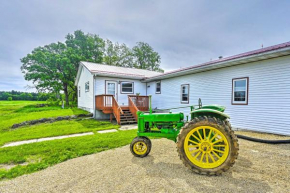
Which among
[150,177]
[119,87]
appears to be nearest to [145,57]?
[119,87]

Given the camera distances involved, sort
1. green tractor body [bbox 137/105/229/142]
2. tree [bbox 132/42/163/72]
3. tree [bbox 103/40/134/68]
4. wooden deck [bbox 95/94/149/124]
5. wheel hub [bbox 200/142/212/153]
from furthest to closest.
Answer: tree [bbox 132/42/163/72] < tree [bbox 103/40/134/68] < wooden deck [bbox 95/94/149/124] < green tractor body [bbox 137/105/229/142] < wheel hub [bbox 200/142/212/153]

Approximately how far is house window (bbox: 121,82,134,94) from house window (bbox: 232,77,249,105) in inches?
295

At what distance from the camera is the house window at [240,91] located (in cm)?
658

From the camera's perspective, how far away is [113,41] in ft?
102

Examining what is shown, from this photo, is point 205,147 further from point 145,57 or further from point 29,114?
point 145,57

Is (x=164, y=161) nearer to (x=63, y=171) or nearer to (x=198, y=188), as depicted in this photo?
(x=198, y=188)

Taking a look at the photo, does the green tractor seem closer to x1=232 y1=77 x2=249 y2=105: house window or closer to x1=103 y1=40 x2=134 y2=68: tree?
x1=232 y1=77 x2=249 y2=105: house window

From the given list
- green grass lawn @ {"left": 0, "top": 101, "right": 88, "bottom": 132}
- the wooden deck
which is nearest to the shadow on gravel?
the wooden deck

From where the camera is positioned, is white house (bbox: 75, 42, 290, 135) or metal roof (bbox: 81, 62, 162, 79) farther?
metal roof (bbox: 81, 62, 162, 79)

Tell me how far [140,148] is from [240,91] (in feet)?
19.7

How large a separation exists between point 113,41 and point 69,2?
24.9 metres

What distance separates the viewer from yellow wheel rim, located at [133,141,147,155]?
3.48 meters

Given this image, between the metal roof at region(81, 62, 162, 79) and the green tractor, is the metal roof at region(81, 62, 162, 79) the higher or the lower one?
the higher one

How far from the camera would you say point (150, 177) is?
8.29ft
